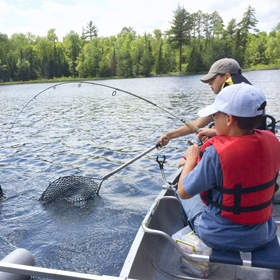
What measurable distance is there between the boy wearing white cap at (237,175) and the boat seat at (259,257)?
60mm

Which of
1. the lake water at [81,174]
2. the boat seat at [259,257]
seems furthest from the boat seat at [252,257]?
the lake water at [81,174]

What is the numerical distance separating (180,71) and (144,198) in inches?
2868

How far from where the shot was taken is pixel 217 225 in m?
2.22

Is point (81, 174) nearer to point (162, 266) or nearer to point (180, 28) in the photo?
point (162, 266)

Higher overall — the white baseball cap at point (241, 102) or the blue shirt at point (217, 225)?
the white baseball cap at point (241, 102)

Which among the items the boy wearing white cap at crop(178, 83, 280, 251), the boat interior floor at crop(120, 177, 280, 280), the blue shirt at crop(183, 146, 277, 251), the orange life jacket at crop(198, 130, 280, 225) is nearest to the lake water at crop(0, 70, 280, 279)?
the boat interior floor at crop(120, 177, 280, 280)

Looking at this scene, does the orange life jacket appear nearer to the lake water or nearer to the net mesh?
the lake water

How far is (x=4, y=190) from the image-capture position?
656 cm

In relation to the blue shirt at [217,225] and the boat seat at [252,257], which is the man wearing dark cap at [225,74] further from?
the boat seat at [252,257]

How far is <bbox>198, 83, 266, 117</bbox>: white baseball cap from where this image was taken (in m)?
1.99

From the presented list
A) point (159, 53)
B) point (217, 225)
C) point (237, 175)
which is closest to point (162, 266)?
point (217, 225)

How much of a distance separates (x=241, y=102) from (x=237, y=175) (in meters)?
0.48

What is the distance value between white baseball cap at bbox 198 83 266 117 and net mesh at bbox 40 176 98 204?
3.98 metres

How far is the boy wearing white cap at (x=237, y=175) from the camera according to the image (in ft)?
6.58
